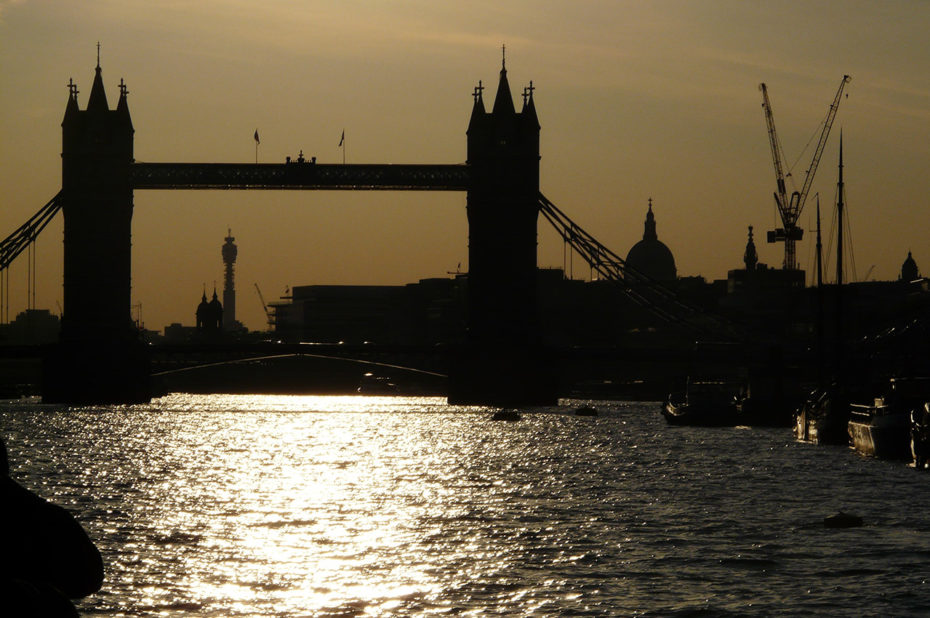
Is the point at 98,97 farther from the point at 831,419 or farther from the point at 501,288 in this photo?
the point at 831,419

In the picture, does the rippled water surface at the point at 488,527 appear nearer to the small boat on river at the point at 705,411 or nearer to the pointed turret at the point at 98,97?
the small boat on river at the point at 705,411

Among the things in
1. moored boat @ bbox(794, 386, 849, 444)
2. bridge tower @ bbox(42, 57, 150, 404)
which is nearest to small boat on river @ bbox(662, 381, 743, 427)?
moored boat @ bbox(794, 386, 849, 444)

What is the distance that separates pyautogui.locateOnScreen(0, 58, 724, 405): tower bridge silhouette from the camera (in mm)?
150125

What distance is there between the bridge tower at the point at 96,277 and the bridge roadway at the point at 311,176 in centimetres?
718

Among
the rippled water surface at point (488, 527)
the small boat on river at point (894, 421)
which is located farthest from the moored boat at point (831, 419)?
the small boat on river at point (894, 421)

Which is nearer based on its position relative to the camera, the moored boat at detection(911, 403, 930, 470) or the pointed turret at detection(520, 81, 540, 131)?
the moored boat at detection(911, 403, 930, 470)

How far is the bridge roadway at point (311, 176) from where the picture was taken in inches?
5817

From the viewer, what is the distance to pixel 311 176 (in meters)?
148

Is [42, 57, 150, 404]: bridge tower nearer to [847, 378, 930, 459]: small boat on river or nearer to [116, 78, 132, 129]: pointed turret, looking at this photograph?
[116, 78, 132, 129]: pointed turret

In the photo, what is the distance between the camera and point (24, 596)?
1088cm

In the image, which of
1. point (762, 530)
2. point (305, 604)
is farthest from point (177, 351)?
point (305, 604)

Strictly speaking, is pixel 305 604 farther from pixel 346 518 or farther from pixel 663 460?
pixel 663 460

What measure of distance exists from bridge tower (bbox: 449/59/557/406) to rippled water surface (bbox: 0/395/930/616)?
197ft

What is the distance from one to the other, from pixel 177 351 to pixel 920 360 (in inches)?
2518
